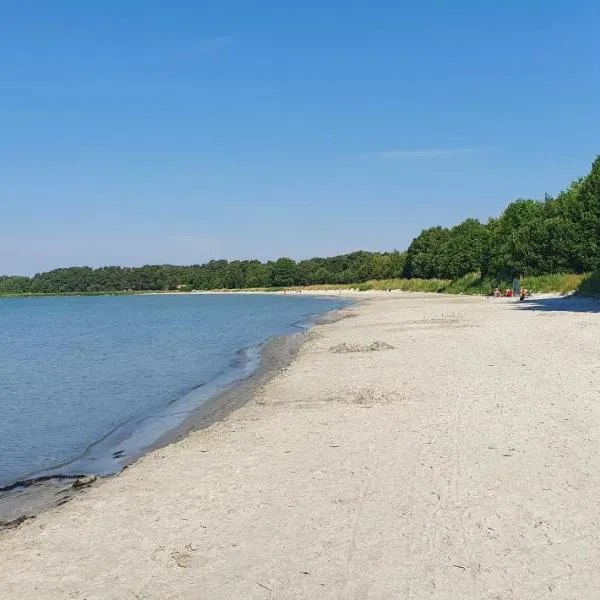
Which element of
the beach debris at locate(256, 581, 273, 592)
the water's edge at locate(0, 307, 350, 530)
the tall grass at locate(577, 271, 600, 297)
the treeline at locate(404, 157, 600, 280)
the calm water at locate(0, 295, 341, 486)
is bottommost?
the calm water at locate(0, 295, 341, 486)

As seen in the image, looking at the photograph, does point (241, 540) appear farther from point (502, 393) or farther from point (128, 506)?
point (502, 393)

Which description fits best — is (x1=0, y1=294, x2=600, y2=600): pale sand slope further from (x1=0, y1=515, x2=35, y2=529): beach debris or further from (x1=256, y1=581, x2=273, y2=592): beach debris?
(x1=0, y1=515, x2=35, y2=529): beach debris

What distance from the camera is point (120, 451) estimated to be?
11.9 m

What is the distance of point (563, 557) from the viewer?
534 cm

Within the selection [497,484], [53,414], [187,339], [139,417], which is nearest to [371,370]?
[139,417]

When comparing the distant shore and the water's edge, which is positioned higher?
the distant shore

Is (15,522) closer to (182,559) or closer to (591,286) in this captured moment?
(182,559)

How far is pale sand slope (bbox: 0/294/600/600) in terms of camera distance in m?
5.24

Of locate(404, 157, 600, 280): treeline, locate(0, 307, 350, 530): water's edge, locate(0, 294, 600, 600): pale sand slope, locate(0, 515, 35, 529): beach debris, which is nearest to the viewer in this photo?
locate(0, 294, 600, 600): pale sand slope

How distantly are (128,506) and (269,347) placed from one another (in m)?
22.3

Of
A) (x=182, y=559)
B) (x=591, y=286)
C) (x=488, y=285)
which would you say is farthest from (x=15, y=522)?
(x=488, y=285)

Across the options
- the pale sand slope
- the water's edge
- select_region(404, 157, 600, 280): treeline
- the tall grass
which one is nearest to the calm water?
the water's edge

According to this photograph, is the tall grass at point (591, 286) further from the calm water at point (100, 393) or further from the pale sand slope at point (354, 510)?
the pale sand slope at point (354, 510)

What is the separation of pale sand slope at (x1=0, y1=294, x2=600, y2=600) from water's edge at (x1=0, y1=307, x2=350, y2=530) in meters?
0.72
